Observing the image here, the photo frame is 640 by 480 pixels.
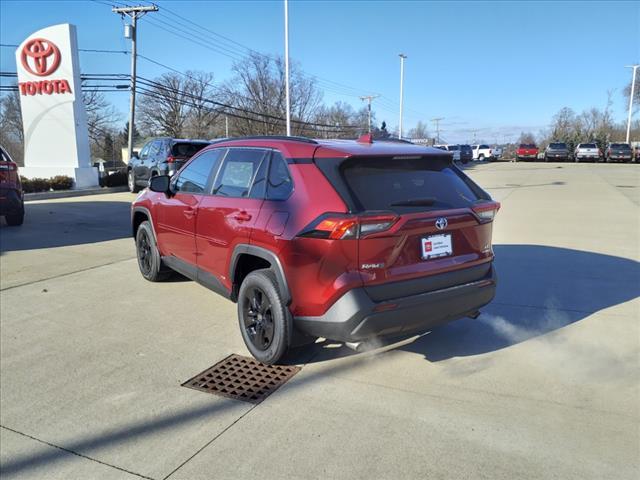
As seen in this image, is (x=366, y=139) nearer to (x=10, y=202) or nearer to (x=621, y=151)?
(x=10, y=202)

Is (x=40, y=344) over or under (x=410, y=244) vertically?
under

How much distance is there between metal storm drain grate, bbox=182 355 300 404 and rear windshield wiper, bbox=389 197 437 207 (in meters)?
1.50

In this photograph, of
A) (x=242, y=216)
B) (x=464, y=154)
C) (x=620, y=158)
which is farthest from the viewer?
(x=464, y=154)

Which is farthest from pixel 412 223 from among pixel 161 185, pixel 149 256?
pixel 149 256

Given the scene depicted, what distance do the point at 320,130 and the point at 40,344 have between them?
58.2m

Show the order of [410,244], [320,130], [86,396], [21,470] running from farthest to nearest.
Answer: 1. [320,130]
2. [86,396]
3. [410,244]
4. [21,470]

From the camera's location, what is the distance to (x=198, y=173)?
16.1 feet

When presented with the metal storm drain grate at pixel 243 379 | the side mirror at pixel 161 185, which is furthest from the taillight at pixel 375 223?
the side mirror at pixel 161 185

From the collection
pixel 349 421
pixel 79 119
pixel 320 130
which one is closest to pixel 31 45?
pixel 79 119

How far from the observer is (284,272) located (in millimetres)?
3377

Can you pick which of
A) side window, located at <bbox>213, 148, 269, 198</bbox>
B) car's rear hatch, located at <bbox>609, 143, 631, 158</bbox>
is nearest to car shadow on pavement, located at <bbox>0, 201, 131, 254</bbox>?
side window, located at <bbox>213, 148, 269, 198</bbox>

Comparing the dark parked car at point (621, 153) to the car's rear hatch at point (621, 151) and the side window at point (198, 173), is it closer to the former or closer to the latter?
the car's rear hatch at point (621, 151)

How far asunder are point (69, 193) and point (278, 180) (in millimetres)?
16980

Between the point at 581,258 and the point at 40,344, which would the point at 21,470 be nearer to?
the point at 40,344
